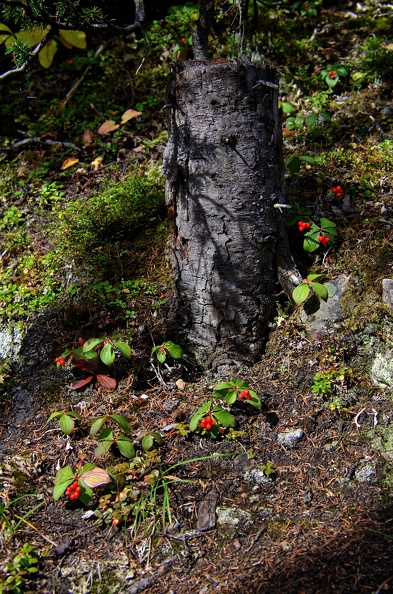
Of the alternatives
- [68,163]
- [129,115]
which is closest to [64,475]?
[68,163]

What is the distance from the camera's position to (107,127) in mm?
4848

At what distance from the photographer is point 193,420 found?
2.86 m

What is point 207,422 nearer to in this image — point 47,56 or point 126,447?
point 126,447

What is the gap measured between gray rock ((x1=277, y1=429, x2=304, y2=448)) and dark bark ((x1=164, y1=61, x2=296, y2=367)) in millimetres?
630

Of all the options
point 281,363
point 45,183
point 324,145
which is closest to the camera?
point 281,363

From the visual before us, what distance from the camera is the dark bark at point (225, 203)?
2941 millimetres

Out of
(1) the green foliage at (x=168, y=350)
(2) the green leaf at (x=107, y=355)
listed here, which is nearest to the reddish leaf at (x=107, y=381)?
(2) the green leaf at (x=107, y=355)

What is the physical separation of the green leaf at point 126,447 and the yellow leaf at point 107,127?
3.13 m

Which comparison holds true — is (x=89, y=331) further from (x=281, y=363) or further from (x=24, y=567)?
(x=24, y=567)

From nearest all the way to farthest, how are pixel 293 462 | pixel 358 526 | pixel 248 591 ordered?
1. pixel 248 591
2. pixel 358 526
3. pixel 293 462

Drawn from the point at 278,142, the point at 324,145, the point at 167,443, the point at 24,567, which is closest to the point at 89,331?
the point at 167,443

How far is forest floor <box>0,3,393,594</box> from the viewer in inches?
93.3

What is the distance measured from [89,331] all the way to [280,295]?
4.41 feet

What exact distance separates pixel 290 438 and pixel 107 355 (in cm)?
119
